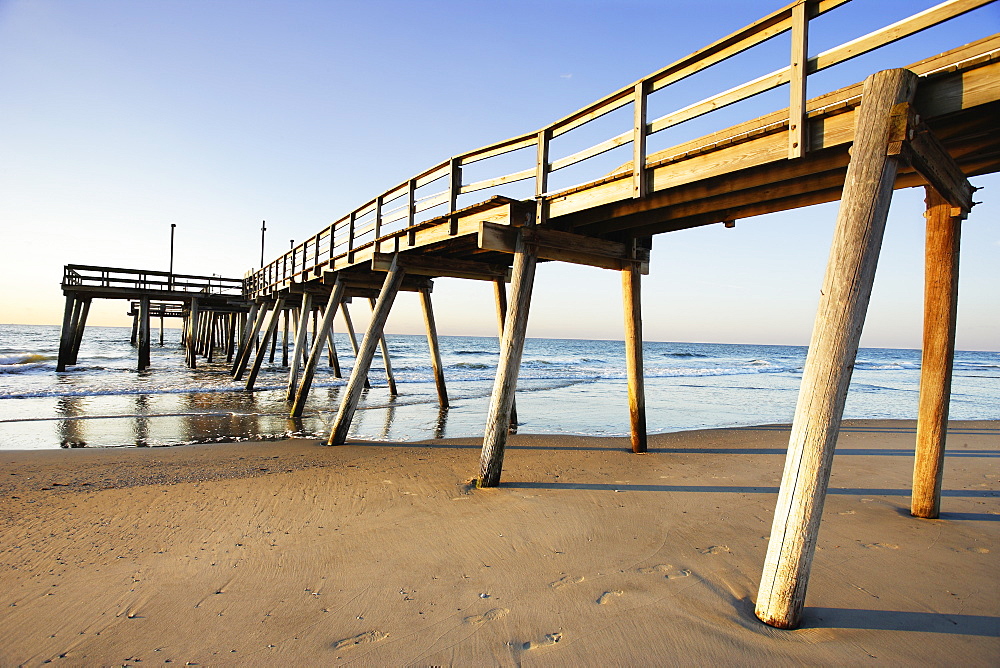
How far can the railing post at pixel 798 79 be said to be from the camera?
3.47 meters

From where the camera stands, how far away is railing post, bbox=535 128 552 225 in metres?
5.70

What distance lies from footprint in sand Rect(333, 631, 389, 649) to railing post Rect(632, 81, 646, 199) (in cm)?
396

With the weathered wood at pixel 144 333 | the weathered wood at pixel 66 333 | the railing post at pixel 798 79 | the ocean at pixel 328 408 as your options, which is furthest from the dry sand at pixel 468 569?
the weathered wood at pixel 66 333

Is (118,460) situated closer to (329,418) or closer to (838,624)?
(329,418)

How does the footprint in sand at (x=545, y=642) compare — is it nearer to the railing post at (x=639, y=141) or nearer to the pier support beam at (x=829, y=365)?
the pier support beam at (x=829, y=365)

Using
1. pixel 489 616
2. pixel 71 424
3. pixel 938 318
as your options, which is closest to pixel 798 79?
pixel 938 318

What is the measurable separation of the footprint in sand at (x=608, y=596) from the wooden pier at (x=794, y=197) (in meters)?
0.83

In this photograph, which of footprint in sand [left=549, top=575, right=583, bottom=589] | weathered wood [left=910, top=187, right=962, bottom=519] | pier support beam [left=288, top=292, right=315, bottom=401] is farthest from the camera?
pier support beam [left=288, top=292, right=315, bottom=401]

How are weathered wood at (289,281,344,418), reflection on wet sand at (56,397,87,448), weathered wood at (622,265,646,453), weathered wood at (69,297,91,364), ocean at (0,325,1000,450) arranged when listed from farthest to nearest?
1. weathered wood at (69,297,91,364)
2. weathered wood at (289,281,344,418)
3. ocean at (0,325,1000,450)
4. reflection on wet sand at (56,397,87,448)
5. weathered wood at (622,265,646,453)

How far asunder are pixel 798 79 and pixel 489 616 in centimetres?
395

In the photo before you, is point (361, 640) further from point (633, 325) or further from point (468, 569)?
point (633, 325)

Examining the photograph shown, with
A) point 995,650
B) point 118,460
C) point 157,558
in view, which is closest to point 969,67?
point 995,650

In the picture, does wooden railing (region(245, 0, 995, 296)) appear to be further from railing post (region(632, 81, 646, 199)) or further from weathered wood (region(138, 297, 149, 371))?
weathered wood (region(138, 297, 149, 371))

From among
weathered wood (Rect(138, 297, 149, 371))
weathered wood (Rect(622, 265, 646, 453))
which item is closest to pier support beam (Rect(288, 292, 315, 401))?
weathered wood (Rect(622, 265, 646, 453))
